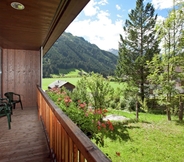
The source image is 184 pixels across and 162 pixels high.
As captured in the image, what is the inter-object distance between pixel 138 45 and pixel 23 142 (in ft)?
46.6

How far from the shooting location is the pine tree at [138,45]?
551 inches

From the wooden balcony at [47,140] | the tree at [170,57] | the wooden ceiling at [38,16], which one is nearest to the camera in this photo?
the wooden balcony at [47,140]

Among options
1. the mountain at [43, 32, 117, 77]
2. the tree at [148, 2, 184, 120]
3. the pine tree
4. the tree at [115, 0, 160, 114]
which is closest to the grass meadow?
the tree at [148, 2, 184, 120]

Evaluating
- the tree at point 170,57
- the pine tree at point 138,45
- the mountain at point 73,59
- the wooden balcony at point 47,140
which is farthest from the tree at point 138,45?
the wooden balcony at point 47,140

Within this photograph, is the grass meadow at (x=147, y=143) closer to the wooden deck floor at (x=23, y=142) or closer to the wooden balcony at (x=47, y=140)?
the wooden deck floor at (x=23, y=142)

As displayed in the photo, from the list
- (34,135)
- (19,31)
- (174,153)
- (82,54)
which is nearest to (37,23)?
(19,31)

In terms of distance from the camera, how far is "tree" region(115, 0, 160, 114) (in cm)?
Answer: 1400

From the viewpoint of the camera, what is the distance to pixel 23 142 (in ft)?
8.29

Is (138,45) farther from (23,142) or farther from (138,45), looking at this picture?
(23,142)

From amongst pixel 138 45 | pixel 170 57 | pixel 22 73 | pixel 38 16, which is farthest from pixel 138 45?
pixel 38 16

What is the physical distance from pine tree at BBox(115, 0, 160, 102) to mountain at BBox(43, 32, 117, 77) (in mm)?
7982

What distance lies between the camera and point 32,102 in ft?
17.7

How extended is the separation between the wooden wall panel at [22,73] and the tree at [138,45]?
10.5m

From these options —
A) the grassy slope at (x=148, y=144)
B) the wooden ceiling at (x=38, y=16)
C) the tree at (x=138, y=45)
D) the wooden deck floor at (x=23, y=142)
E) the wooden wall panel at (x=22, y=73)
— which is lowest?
the grassy slope at (x=148, y=144)
